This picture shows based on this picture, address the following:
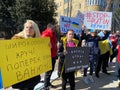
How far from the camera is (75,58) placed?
8016 millimetres

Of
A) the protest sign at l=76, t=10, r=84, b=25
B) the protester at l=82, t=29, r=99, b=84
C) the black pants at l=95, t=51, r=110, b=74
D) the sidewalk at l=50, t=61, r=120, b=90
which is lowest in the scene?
the sidewalk at l=50, t=61, r=120, b=90

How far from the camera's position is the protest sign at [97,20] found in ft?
39.3

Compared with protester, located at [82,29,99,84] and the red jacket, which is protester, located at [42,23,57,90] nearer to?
the red jacket

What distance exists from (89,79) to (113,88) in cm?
114

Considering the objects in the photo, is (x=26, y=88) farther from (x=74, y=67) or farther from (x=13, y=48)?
(x=74, y=67)

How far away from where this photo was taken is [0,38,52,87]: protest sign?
4.99 m

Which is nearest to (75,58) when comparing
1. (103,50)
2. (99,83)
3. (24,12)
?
(99,83)

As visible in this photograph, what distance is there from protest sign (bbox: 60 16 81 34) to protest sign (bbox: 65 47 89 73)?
2.33 m

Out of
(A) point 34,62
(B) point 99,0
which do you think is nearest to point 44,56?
(A) point 34,62

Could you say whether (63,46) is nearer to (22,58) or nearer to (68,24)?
(22,58)

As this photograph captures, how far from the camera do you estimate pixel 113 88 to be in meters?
9.30

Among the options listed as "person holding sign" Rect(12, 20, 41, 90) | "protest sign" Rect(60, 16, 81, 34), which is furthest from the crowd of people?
"protest sign" Rect(60, 16, 81, 34)

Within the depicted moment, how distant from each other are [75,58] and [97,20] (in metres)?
4.36

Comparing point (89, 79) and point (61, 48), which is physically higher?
point (61, 48)
